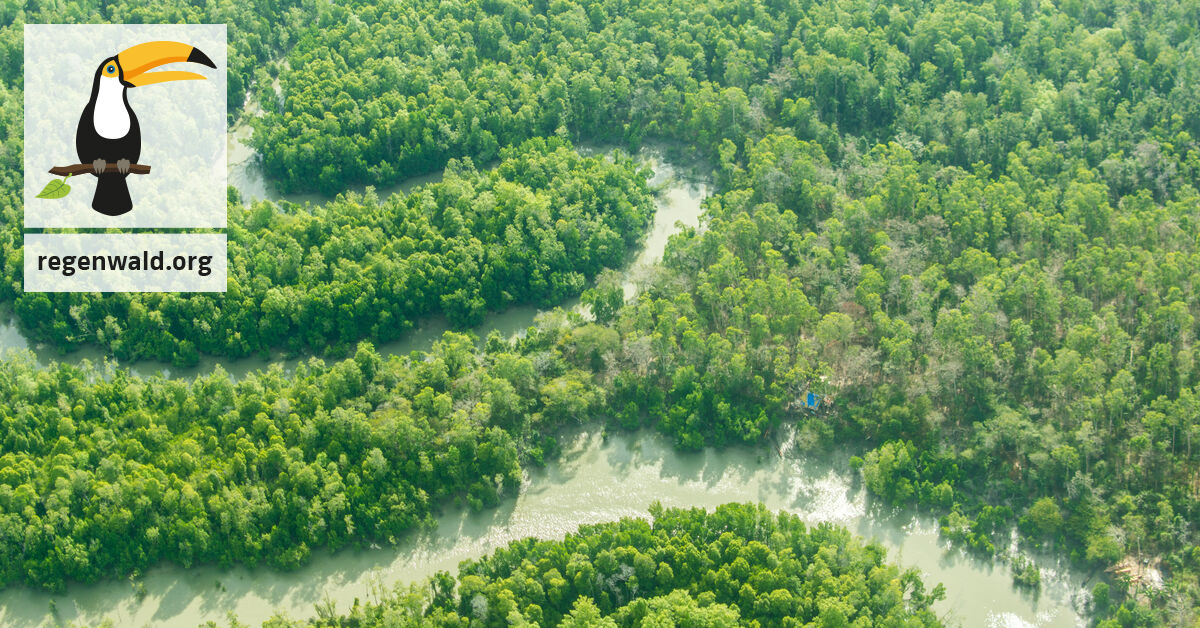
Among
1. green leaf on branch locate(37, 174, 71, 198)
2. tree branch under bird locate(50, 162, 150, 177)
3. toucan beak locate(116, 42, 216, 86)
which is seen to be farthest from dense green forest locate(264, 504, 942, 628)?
green leaf on branch locate(37, 174, 71, 198)

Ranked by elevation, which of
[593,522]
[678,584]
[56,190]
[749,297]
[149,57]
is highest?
[149,57]

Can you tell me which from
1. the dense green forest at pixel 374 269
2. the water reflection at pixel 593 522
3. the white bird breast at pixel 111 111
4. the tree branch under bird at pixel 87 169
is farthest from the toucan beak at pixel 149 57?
the water reflection at pixel 593 522

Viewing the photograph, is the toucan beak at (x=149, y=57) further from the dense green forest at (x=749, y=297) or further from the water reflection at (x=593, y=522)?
the water reflection at (x=593, y=522)

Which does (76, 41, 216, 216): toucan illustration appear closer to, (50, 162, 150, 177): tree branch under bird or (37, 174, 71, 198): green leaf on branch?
(50, 162, 150, 177): tree branch under bird

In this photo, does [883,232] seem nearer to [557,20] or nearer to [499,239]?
[499,239]

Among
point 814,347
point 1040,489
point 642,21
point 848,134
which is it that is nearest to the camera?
point 1040,489

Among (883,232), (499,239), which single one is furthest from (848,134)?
(499,239)

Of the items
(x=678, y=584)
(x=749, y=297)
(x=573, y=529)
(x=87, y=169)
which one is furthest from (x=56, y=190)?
(x=678, y=584)

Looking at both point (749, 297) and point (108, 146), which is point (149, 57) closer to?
point (108, 146)
